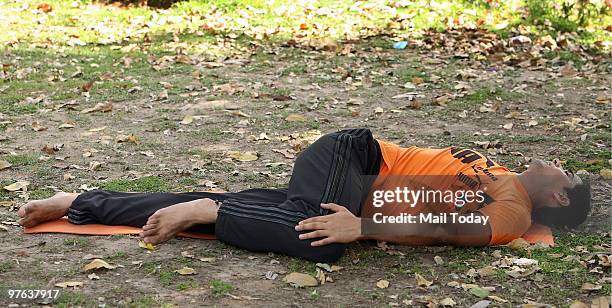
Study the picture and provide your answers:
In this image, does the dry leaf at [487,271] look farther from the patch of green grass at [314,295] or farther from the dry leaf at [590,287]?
the patch of green grass at [314,295]

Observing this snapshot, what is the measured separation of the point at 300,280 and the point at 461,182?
3.18ft

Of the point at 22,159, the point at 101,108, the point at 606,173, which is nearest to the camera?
the point at 606,173

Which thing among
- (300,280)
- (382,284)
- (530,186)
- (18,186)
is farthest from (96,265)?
(530,186)

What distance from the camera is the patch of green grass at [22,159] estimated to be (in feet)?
17.1

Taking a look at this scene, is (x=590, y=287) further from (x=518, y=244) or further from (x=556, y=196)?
(x=556, y=196)

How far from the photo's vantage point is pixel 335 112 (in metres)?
6.70

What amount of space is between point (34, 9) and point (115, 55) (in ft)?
8.14

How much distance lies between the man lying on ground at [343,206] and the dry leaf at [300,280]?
0.17 meters

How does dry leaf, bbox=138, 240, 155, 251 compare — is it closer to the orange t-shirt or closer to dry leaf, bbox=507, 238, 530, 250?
the orange t-shirt

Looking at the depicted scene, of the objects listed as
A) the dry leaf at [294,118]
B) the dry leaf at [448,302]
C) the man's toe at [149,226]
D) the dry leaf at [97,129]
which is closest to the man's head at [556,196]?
the dry leaf at [448,302]

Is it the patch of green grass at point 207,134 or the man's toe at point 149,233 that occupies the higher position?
the patch of green grass at point 207,134

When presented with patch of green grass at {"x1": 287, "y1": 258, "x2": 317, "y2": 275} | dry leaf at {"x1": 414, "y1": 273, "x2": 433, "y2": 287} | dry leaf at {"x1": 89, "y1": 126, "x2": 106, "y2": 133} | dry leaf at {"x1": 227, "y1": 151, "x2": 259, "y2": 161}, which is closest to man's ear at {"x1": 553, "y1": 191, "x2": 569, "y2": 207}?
dry leaf at {"x1": 414, "y1": 273, "x2": 433, "y2": 287}

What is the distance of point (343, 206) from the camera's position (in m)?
3.75

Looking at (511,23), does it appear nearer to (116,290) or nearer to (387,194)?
(387,194)
